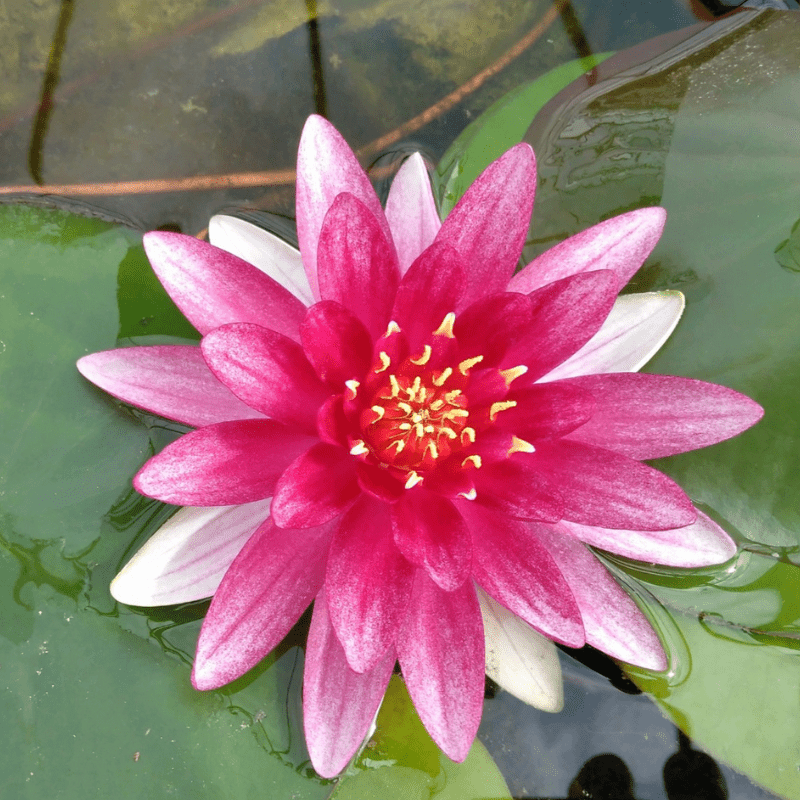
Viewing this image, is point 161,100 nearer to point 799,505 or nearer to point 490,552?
point 490,552

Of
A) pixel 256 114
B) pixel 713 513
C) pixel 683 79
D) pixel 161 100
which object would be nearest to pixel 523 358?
pixel 713 513

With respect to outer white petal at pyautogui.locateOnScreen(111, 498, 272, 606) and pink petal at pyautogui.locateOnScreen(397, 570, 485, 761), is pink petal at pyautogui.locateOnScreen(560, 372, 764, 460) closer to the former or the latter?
pink petal at pyautogui.locateOnScreen(397, 570, 485, 761)

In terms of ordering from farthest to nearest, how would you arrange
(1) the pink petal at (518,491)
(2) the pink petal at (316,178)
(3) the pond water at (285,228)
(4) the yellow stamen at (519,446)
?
(3) the pond water at (285,228) < (2) the pink petal at (316,178) < (4) the yellow stamen at (519,446) < (1) the pink petal at (518,491)

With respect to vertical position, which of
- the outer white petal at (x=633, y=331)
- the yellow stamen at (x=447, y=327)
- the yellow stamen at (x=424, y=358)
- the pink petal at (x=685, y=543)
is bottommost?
the pink petal at (x=685, y=543)

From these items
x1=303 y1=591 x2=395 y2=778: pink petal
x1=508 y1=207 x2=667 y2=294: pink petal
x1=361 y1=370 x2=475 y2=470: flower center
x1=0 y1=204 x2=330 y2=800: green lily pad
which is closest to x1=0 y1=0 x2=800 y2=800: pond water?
x1=0 y1=204 x2=330 y2=800: green lily pad

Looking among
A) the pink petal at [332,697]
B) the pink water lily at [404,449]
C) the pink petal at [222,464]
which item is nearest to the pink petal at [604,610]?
the pink water lily at [404,449]

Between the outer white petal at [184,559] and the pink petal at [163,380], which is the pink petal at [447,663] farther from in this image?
the pink petal at [163,380]
